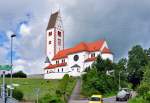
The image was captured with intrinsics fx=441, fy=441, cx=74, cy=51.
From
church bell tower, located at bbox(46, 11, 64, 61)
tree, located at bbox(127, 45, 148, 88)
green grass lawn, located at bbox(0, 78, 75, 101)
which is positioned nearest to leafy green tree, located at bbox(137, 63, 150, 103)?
green grass lawn, located at bbox(0, 78, 75, 101)

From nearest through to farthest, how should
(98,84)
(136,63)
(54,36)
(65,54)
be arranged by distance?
(98,84) → (136,63) → (65,54) → (54,36)

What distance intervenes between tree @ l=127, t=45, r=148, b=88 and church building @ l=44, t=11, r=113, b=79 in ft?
30.6

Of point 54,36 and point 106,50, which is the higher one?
point 54,36

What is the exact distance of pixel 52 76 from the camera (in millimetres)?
145250

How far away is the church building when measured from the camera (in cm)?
13850

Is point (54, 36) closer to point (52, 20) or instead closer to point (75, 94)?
point (52, 20)

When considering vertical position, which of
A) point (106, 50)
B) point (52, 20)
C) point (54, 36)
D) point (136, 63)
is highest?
point (52, 20)

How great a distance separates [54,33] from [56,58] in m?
11.9

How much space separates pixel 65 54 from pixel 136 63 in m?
A: 34.3

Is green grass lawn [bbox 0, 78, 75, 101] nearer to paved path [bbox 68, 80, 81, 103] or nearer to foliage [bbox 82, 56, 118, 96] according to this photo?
paved path [bbox 68, 80, 81, 103]

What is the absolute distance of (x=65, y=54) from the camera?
15050 cm

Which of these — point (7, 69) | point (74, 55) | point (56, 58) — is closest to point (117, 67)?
point (74, 55)

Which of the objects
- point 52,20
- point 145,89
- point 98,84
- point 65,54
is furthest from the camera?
point 52,20

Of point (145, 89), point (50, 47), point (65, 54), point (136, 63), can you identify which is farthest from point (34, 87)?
point (50, 47)
